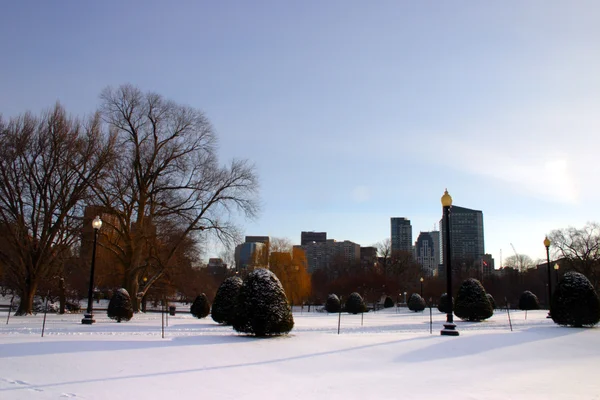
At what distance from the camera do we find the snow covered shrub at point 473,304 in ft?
93.4

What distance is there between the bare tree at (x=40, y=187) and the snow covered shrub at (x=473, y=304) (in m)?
24.0

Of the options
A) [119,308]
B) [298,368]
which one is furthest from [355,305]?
[298,368]

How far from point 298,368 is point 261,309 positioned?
4.69 meters

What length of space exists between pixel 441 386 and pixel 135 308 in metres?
31.5

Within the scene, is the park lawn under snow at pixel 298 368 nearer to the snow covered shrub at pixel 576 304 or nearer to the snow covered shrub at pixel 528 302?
the snow covered shrub at pixel 576 304

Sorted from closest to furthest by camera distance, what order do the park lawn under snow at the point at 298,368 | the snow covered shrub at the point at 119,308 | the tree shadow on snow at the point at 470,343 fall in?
1. the park lawn under snow at the point at 298,368
2. the tree shadow on snow at the point at 470,343
3. the snow covered shrub at the point at 119,308

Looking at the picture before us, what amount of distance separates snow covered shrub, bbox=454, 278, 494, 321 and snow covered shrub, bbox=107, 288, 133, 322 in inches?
758

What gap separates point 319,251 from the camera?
184 meters

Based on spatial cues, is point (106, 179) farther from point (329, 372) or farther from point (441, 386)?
point (441, 386)

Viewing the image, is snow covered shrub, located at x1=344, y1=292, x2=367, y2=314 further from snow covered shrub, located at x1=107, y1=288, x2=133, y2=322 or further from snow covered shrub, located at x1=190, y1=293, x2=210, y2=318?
snow covered shrub, located at x1=107, y1=288, x2=133, y2=322

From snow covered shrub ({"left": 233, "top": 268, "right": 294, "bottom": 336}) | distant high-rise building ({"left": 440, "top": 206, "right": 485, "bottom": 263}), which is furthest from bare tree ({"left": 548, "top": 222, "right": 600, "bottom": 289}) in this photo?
distant high-rise building ({"left": 440, "top": 206, "right": 485, "bottom": 263})

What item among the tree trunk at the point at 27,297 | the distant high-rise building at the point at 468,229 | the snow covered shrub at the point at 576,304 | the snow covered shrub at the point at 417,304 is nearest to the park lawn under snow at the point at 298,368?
the snow covered shrub at the point at 576,304

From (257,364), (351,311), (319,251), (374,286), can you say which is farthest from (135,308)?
(319,251)

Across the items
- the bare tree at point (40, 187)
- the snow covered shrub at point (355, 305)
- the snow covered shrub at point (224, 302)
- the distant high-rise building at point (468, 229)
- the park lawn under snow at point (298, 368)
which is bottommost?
the snow covered shrub at point (355, 305)
